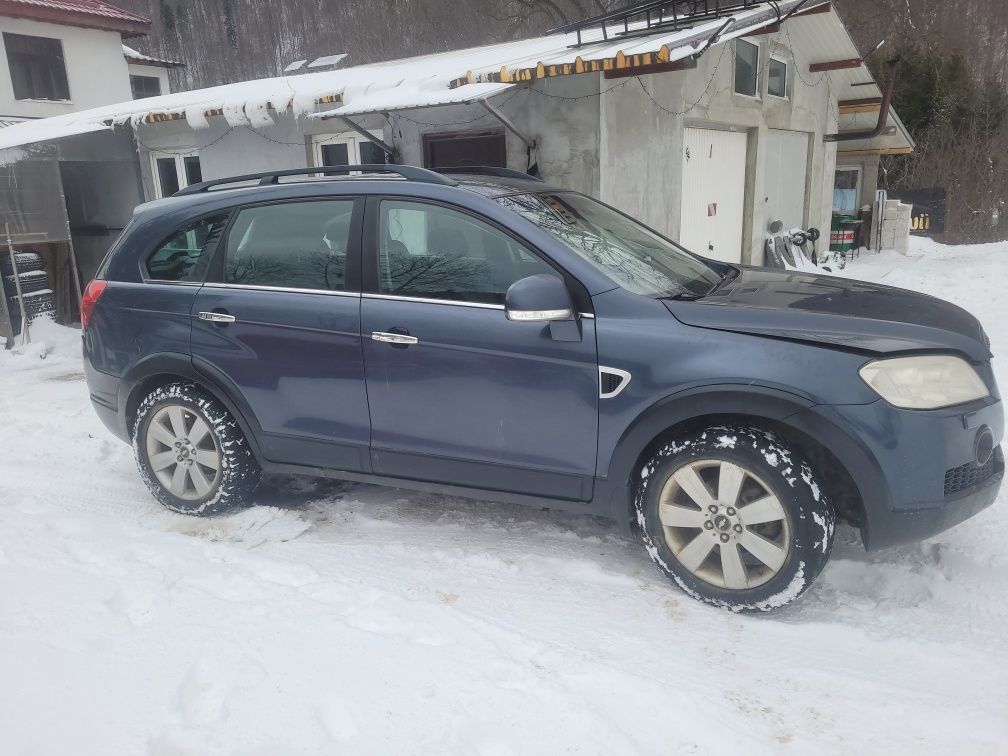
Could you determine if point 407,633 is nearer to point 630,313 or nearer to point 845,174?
point 630,313

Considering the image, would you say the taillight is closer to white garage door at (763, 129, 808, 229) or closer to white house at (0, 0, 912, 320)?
white house at (0, 0, 912, 320)

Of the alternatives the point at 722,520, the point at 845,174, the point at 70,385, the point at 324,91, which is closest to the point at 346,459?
the point at 722,520

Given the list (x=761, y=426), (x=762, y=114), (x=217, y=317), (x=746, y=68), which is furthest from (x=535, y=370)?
(x=762, y=114)

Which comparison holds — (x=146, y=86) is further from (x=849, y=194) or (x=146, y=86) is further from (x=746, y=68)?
(x=746, y=68)

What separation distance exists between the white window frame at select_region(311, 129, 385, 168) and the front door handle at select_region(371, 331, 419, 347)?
7623 mm

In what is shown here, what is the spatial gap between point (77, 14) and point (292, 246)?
22732 mm

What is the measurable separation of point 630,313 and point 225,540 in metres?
2.32

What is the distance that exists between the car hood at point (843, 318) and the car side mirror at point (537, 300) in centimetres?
45

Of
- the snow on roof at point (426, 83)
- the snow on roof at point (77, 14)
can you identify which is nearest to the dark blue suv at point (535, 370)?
the snow on roof at point (426, 83)

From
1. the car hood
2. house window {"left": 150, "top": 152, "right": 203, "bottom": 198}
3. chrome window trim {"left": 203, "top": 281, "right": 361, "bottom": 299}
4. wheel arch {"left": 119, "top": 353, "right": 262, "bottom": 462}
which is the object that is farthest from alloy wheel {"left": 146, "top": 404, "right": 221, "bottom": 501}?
house window {"left": 150, "top": 152, "right": 203, "bottom": 198}

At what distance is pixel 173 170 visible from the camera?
1240 cm

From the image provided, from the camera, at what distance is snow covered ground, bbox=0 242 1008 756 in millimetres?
2371

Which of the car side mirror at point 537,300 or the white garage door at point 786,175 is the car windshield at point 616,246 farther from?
the white garage door at point 786,175

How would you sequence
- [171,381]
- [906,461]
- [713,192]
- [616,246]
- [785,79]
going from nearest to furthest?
1. [906,461]
2. [616,246]
3. [171,381]
4. [713,192]
5. [785,79]
